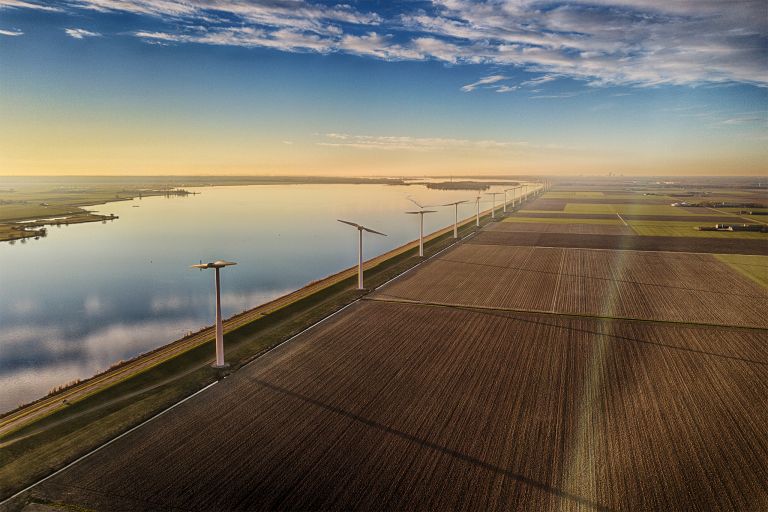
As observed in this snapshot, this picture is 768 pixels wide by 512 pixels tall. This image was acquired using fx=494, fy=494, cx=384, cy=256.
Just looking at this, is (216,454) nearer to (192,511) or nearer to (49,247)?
(192,511)

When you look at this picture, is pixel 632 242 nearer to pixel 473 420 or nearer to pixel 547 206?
pixel 473 420

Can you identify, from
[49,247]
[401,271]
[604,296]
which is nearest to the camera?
[604,296]

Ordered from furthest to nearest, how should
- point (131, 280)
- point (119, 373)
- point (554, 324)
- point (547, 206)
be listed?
1. point (547, 206)
2. point (131, 280)
3. point (554, 324)
4. point (119, 373)

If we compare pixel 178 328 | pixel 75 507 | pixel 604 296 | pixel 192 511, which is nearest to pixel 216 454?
pixel 192 511

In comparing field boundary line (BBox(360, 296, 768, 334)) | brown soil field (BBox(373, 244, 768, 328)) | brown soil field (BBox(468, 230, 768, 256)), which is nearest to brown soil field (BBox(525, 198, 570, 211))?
brown soil field (BBox(468, 230, 768, 256))

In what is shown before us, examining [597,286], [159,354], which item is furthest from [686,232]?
[159,354]

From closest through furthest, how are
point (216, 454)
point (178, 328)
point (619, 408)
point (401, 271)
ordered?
point (216, 454) → point (619, 408) → point (178, 328) → point (401, 271)

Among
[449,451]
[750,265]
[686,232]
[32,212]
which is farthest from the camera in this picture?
[32,212]

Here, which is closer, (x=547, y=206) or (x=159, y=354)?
(x=159, y=354)

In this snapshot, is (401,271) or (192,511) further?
(401,271)
